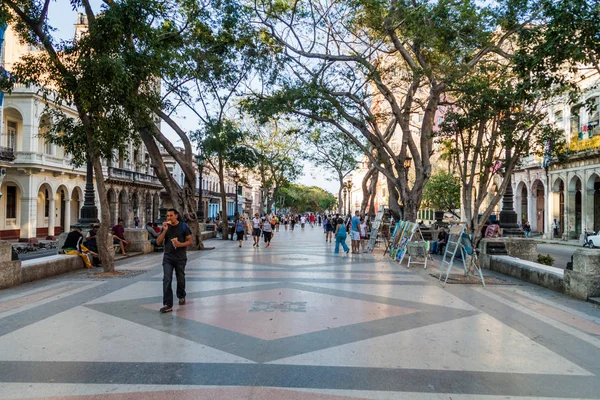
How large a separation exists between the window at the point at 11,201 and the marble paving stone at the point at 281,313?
2567 centimetres

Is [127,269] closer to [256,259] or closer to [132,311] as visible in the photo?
[256,259]

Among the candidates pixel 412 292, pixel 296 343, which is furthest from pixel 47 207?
pixel 296 343

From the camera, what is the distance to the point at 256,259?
1454cm

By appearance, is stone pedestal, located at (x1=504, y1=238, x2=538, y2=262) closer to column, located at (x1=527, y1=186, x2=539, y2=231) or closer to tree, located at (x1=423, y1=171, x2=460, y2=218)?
column, located at (x1=527, y1=186, x2=539, y2=231)

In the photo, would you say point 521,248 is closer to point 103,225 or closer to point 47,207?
point 103,225

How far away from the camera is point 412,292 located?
8758mm

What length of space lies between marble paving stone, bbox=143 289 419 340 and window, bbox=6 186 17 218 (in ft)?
84.2

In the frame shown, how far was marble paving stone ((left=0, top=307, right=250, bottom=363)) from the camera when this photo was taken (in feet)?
15.5

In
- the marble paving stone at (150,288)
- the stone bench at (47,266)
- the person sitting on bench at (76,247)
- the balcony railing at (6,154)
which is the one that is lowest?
the marble paving stone at (150,288)

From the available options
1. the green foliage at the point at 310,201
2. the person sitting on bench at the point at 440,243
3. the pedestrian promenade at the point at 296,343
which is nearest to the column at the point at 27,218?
the pedestrian promenade at the point at 296,343

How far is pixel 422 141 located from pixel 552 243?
1878cm

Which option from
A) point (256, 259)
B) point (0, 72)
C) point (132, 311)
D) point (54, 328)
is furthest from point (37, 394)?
point (256, 259)

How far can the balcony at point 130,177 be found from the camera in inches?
1537

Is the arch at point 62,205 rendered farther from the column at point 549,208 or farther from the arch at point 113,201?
the column at point 549,208
